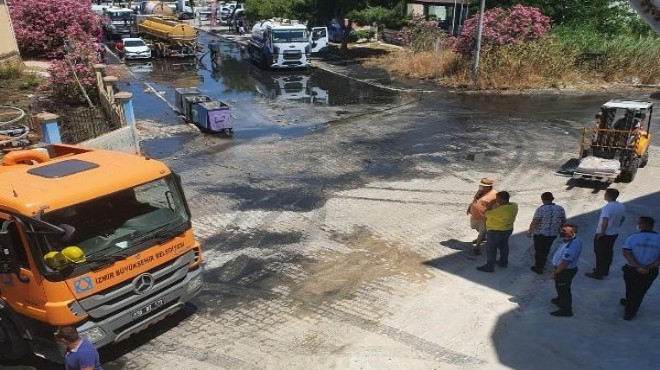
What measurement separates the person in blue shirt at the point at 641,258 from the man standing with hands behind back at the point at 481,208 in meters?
2.52

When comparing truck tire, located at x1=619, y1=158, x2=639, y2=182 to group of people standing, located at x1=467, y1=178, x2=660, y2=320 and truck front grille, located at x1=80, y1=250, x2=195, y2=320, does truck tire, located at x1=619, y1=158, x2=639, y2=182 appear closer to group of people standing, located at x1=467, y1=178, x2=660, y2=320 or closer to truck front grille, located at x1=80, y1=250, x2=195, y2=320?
group of people standing, located at x1=467, y1=178, x2=660, y2=320

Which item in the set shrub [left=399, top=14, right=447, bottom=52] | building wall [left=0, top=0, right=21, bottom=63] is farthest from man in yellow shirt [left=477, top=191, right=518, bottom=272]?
shrub [left=399, top=14, right=447, bottom=52]

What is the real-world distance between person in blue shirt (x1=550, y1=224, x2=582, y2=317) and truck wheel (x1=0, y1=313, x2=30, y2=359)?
24.4 ft

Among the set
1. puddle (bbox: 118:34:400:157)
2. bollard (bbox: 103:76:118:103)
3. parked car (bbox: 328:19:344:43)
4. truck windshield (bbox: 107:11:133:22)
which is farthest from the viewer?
truck windshield (bbox: 107:11:133:22)

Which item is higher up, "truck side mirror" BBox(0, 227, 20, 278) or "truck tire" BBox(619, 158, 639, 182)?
"truck side mirror" BBox(0, 227, 20, 278)

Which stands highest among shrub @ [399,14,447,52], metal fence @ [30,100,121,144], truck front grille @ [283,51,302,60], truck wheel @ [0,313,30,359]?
shrub @ [399,14,447,52]

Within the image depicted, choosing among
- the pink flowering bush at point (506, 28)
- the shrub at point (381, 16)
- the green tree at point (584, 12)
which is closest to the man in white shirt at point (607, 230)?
the pink flowering bush at point (506, 28)

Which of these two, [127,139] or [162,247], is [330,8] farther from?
[162,247]

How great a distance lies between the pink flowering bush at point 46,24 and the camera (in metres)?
26.2

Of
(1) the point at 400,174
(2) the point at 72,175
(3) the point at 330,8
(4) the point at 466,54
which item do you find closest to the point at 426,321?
(2) the point at 72,175

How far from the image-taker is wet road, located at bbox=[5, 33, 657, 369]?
24.7ft

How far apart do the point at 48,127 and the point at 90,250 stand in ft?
28.1

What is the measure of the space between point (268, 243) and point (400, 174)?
538 cm

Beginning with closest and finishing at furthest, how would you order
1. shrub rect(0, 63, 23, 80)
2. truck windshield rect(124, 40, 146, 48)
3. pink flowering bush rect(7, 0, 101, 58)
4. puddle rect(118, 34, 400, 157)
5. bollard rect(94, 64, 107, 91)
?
bollard rect(94, 64, 107, 91), puddle rect(118, 34, 400, 157), shrub rect(0, 63, 23, 80), pink flowering bush rect(7, 0, 101, 58), truck windshield rect(124, 40, 146, 48)
